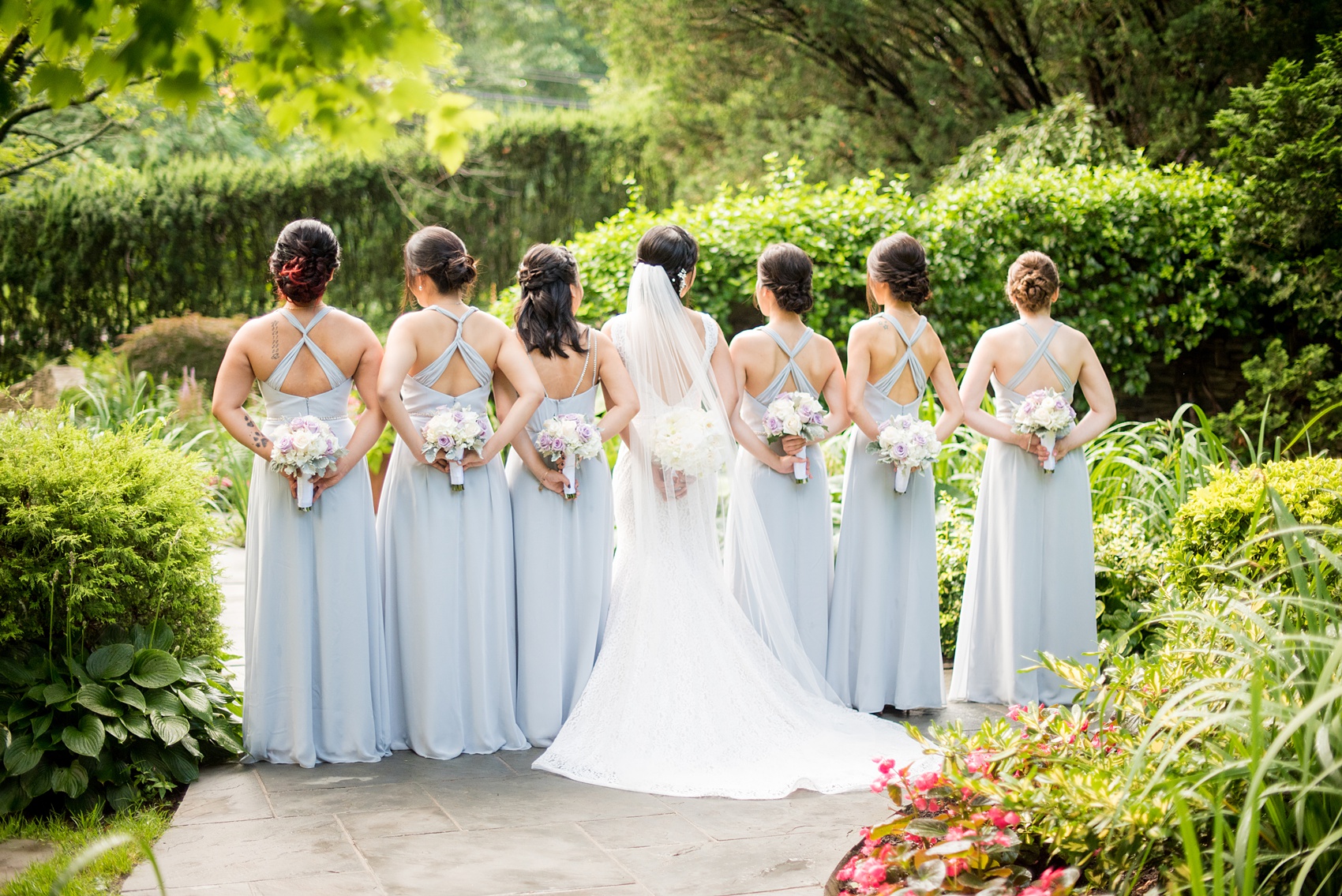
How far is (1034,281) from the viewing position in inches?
223

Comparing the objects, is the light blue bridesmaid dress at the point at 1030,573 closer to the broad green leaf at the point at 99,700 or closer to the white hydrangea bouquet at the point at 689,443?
the white hydrangea bouquet at the point at 689,443

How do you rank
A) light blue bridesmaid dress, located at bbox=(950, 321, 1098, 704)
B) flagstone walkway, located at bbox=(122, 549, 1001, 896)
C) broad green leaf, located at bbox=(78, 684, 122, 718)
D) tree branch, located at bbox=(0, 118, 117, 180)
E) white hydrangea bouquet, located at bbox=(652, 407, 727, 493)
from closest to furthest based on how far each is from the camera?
flagstone walkway, located at bbox=(122, 549, 1001, 896), broad green leaf, located at bbox=(78, 684, 122, 718), white hydrangea bouquet, located at bbox=(652, 407, 727, 493), light blue bridesmaid dress, located at bbox=(950, 321, 1098, 704), tree branch, located at bbox=(0, 118, 117, 180)

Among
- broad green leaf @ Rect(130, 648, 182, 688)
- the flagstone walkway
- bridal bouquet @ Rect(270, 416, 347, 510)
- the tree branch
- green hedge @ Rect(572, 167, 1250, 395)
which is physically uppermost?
the tree branch

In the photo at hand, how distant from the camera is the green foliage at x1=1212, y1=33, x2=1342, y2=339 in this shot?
8273 mm

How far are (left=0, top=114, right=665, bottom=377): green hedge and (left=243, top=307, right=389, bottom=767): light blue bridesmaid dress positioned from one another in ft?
31.5

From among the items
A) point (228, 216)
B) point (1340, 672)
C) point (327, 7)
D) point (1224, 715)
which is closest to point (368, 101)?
point (327, 7)

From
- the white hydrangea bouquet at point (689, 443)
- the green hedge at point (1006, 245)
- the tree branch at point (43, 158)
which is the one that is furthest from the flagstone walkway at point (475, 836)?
the tree branch at point (43, 158)

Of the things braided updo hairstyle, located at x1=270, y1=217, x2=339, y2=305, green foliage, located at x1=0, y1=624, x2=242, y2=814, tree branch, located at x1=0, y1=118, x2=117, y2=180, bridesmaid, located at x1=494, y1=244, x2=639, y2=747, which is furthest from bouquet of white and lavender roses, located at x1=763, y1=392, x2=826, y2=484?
tree branch, located at x1=0, y1=118, x2=117, y2=180

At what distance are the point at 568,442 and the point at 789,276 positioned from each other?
1.33m

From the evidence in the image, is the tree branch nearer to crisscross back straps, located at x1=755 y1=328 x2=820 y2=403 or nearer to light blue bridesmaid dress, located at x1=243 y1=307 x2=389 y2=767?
light blue bridesmaid dress, located at x1=243 y1=307 x2=389 y2=767

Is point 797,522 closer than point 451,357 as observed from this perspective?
No

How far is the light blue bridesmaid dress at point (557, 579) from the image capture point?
5164mm

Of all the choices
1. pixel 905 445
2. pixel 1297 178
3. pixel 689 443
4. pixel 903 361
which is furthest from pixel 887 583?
pixel 1297 178

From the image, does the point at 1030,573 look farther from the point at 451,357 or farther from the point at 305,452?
the point at 305,452
